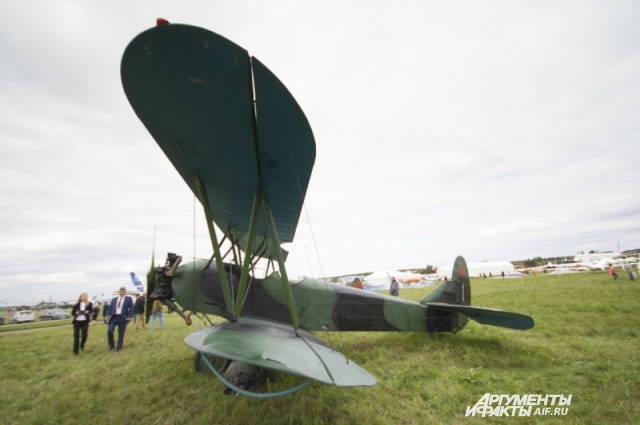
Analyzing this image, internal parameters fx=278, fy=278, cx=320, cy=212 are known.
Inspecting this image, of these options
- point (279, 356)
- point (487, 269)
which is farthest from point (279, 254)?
point (487, 269)

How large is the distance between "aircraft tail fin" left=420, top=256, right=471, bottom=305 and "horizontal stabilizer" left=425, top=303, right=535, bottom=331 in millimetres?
423

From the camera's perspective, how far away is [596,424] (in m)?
2.44

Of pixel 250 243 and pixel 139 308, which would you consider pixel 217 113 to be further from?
pixel 139 308

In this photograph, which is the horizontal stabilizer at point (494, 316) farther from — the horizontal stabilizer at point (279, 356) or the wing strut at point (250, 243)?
the wing strut at point (250, 243)

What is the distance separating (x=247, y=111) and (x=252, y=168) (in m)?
0.74

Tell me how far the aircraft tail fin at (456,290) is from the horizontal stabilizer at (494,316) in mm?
423

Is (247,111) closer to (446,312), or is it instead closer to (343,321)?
(343,321)

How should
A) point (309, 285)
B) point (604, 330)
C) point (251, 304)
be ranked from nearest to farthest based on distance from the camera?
point (251, 304), point (309, 285), point (604, 330)

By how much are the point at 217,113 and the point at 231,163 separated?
2.22 ft

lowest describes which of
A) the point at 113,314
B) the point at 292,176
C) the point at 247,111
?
the point at 113,314

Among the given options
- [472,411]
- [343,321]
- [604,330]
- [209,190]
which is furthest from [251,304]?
[604,330]

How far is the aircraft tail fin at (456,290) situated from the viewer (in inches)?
240

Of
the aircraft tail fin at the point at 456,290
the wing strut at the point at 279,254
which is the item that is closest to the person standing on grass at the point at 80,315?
the wing strut at the point at 279,254

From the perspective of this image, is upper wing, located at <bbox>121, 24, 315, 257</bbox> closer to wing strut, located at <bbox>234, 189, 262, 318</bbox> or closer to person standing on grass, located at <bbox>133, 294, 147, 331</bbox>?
wing strut, located at <bbox>234, 189, 262, 318</bbox>
